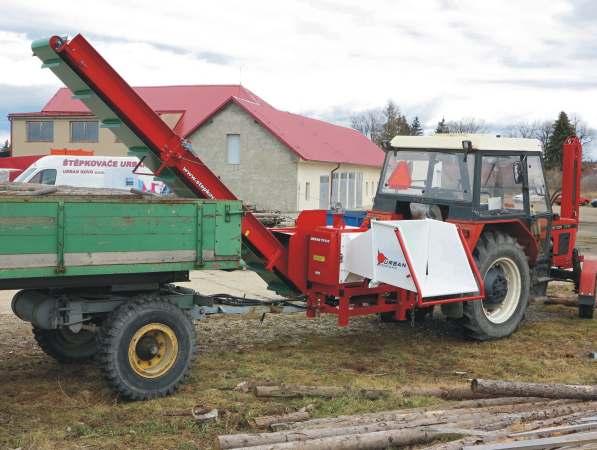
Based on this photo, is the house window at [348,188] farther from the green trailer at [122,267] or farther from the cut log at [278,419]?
the cut log at [278,419]

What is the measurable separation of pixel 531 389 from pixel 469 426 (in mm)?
947

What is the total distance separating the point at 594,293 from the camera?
10102 millimetres

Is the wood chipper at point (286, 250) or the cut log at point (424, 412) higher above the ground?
the wood chipper at point (286, 250)

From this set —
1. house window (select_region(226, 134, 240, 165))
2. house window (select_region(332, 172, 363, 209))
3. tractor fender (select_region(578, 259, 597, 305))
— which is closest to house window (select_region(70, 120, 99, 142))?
house window (select_region(226, 134, 240, 165))

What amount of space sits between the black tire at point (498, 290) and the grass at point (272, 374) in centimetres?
21

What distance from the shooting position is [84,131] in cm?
3559

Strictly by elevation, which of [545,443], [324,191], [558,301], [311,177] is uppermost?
[311,177]

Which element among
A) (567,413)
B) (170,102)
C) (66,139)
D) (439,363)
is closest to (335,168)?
(170,102)

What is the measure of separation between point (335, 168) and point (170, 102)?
858cm

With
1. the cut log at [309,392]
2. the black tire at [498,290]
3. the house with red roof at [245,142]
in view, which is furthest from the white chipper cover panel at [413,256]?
the house with red roof at [245,142]

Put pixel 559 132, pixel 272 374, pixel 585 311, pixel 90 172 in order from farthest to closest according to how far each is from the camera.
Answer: pixel 559 132
pixel 90 172
pixel 585 311
pixel 272 374

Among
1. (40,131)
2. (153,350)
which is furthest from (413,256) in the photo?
(40,131)

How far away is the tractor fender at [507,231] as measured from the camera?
852cm

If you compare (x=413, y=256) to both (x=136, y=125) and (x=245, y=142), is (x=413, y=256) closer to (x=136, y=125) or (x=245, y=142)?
(x=136, y=125)
